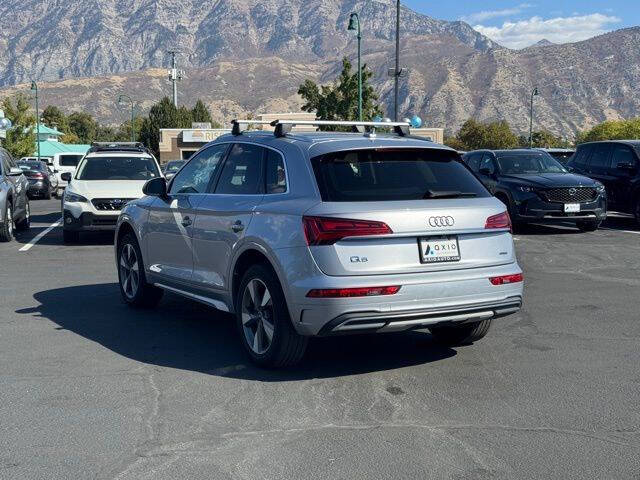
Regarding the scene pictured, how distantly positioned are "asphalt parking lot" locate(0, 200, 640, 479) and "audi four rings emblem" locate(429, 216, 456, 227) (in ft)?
3.62

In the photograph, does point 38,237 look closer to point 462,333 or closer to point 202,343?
point 202,343

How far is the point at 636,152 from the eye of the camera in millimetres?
17438

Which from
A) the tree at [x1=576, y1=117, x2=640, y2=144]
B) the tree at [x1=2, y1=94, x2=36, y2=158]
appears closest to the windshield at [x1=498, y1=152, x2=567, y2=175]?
the tree at [x1=2, y1=94, x2=36, y2=158]

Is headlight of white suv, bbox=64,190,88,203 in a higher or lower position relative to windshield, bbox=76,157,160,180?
lower

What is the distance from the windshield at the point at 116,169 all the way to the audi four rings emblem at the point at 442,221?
1082 cm

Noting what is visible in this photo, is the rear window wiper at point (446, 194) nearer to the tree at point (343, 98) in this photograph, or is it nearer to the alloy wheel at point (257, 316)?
the alloy wheel at point (257, 316)

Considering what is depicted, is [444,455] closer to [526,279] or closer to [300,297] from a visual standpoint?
[300,297]

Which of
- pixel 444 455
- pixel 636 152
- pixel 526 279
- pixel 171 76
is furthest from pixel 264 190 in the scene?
pixel 171 76

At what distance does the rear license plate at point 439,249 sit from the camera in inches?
224

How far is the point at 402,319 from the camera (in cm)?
560

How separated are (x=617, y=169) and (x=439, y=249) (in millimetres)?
13110

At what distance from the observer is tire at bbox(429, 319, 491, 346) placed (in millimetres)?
6750

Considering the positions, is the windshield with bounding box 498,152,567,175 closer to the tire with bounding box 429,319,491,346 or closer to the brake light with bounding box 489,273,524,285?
the tire with bounding box 429,319,491,346

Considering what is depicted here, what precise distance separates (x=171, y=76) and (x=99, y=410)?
106 metres
